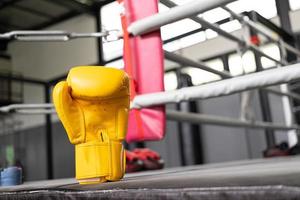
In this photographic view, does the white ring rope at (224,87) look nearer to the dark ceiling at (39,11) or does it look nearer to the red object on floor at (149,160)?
the red object on floor at (149,160)

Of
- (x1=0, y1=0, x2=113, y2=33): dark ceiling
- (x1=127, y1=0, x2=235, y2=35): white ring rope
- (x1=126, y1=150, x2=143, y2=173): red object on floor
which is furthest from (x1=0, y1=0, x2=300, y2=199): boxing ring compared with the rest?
(x1=0, y1=0, x2=113, y2=33): dark ceiling

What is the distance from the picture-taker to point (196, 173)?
0.60m

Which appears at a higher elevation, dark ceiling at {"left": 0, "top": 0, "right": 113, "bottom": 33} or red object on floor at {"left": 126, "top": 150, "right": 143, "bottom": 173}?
dark ceiling at {"left": 0, "top": 0, "right": 113, "bottom": 33}

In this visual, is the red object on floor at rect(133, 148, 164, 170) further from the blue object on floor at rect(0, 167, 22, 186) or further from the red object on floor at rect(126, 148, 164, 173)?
the blue object on floor at rect(0, 167, 22, 186)

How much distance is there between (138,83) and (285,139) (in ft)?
8.47

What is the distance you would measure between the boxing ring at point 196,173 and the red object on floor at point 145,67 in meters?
0.03

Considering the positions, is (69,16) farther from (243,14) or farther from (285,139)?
(243,14)

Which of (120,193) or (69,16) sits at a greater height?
(69,16)

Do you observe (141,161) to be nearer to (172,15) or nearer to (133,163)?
(133,163)

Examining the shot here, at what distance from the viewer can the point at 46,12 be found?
494cm

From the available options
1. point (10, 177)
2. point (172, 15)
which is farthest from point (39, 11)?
point (172, 15)

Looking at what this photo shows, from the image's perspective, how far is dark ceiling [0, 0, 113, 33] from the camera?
459cm

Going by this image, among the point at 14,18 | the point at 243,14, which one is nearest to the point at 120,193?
the point at 243,14

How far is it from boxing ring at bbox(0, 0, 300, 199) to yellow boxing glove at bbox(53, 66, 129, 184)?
51 mm
